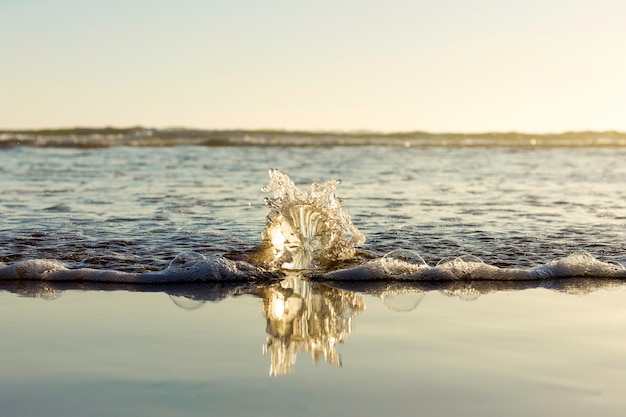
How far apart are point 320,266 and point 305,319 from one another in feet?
7.06

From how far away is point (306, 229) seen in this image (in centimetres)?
793

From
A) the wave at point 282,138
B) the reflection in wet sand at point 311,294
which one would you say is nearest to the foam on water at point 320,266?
the reflection in wet sand at point 311,294

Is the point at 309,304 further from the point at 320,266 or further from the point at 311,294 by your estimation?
the point at 320,266

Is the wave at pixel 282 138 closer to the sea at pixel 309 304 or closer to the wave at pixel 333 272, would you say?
the sea at pixel 309 304

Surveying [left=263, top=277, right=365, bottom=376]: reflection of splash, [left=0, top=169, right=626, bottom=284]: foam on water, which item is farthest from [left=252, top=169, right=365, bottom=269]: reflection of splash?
[left=263, top=277, right=365, bottom=376]: reflection of splash

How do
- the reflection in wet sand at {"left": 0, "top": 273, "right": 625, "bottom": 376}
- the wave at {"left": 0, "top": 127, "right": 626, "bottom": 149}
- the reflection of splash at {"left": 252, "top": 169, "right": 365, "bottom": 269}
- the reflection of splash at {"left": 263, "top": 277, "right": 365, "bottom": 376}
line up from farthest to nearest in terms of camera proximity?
the wave at {"left": 0, "top": 127, "right": 626, "bottom": 149}, the reflection of splash at {"left": 252, "top": 169, "right": 365, "bottom": 269}, the reflection in wet sand at {"left": 0, "top": 273, "right": 625, "bottom": 376}, the reflection of splash at {"left": 263, "top": 277, "right": 365, "bottom": 376}

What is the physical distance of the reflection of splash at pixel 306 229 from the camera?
7750mm

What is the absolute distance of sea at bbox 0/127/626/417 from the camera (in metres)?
3.78

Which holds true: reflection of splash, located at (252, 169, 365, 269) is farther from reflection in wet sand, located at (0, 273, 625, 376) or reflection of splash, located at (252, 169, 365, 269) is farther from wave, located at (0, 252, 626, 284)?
reflection in wet sand, located at (0, 273, 625, 376)

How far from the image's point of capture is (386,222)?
33.5ft

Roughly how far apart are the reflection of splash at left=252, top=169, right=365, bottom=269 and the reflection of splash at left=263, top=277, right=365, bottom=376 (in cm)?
93

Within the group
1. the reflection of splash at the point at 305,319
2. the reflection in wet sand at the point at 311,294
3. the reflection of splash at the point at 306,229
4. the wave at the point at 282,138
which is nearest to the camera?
the reflection of splash at the point at 305,319

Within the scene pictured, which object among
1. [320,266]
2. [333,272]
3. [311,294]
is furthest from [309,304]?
[320,266]

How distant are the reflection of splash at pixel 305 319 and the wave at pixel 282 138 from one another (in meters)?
28.4
